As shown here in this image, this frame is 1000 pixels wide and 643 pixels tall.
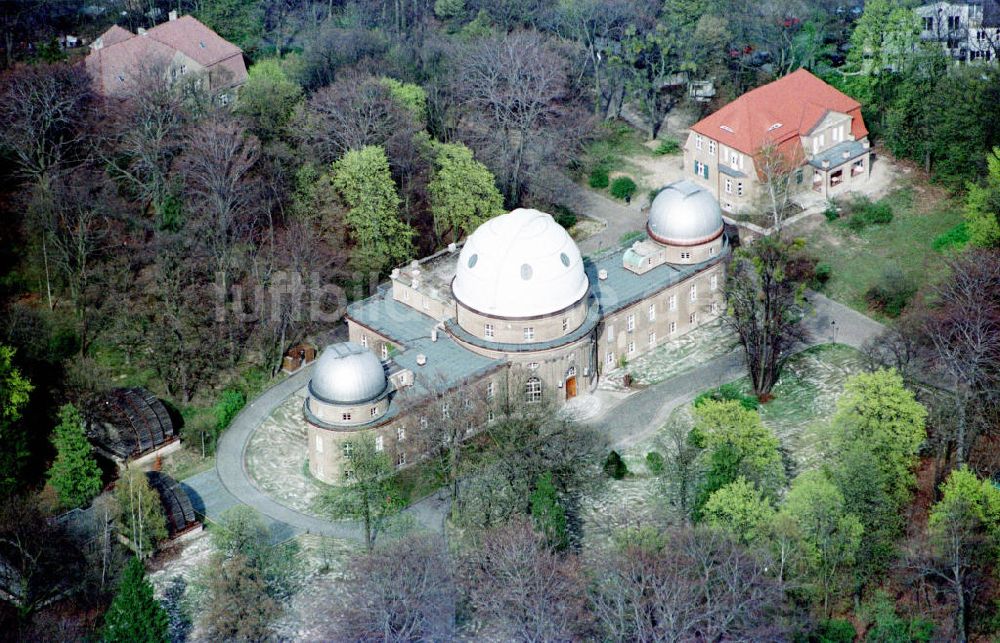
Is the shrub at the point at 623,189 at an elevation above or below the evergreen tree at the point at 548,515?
below

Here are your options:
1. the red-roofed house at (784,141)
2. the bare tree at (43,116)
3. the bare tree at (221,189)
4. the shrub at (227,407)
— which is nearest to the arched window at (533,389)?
the shrub at (227,407)

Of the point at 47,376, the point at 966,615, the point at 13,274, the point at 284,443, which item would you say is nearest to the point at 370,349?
the point at 284,443

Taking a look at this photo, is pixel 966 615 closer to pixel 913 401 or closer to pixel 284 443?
pixel 913 401

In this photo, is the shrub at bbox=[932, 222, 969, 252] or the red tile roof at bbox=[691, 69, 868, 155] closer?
the shrub at bbox=[932, 222, 969, 252]

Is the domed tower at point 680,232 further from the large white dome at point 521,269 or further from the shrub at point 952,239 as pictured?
the shrub at point 952,239

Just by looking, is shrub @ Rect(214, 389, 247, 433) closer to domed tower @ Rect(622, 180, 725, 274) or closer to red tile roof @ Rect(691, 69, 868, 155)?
domed tower @ Rect(622, 180, 725, 274)

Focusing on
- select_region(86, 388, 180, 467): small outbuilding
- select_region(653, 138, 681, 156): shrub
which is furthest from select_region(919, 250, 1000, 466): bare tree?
select_region(86, 388, 180, 467): small outbuilding
